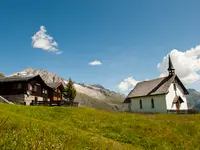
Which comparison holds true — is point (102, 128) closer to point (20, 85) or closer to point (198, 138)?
point (198, 138)

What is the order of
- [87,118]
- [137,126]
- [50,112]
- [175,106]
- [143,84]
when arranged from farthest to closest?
[143,84] < [175,106] < [50,112] < [87,118] < [137,126]

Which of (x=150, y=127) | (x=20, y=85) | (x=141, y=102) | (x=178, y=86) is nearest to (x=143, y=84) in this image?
(x=141, y=102)

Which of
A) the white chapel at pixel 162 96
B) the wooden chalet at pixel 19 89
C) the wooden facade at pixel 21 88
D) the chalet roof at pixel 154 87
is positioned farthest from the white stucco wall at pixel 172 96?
the wooden chalet at pixel 19 89

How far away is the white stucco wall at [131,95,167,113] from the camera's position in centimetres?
6062

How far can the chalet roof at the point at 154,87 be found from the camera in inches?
2442

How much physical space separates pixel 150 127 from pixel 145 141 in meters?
6.19

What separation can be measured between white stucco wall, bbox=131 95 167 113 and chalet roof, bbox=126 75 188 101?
4.00 feet

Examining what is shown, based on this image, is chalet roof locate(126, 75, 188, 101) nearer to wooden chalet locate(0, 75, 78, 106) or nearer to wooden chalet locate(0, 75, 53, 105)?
wooden chalet locate(0, 75, 78, 106)

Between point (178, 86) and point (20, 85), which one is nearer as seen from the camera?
point (20, 85)

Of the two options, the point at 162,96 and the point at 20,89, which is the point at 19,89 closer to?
the point at 20,89

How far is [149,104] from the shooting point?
64812 millimetres

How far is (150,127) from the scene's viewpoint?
102 feet

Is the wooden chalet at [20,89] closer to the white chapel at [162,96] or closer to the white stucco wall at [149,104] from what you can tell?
the white stucco wall at [149,104]

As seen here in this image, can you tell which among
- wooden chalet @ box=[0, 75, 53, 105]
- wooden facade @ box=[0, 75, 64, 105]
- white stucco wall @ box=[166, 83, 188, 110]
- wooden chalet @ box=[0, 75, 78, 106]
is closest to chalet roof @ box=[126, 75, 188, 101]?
white stucco wall @ box=[166, 83, 188, 110]
